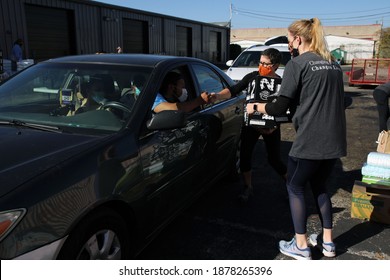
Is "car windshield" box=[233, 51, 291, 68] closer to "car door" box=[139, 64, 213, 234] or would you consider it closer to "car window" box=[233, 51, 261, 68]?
"car window" box=[233, 51, 261, 68]

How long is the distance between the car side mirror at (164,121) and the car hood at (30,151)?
0.43 meters

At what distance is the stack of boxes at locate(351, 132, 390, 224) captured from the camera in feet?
11.7

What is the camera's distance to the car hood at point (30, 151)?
1866 millimetres

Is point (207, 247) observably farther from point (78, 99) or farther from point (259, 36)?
point (259, 36)

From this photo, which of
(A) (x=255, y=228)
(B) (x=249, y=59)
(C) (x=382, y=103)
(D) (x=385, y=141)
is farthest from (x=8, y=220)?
(B) (x=249, y=59)

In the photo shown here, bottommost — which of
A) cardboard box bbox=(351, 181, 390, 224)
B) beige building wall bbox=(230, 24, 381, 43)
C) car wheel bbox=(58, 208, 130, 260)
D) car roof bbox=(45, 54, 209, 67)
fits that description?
cardboard box bbox=(351, 181, 390, 224)

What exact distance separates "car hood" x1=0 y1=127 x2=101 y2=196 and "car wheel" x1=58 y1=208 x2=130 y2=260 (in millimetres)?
378

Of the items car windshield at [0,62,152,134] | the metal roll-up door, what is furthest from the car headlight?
the metal roll-up door

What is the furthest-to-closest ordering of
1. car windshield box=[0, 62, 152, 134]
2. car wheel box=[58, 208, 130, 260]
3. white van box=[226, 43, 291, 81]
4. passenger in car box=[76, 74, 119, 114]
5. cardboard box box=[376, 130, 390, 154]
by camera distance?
white van box=[226, 43, 291, 81], cardboard box box=[376, 130, 390, 154], passenger in car box=[76, 74, 119, 114], car windshield box=[0, 62, 152, 134], car wheel box=[58, 208, 130, 260]

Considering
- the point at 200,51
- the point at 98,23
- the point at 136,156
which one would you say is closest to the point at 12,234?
the point at 136,156

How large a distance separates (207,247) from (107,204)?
1269 mm

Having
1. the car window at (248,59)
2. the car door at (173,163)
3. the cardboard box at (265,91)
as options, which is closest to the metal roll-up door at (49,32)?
the car window at (248,59)

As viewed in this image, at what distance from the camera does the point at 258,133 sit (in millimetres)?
3885
